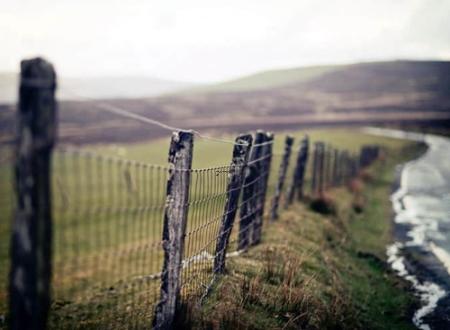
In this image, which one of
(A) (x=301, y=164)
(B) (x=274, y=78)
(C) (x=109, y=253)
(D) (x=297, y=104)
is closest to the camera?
(C) (x=109, y=253)

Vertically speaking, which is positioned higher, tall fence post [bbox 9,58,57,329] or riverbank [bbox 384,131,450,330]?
tall fence post [bbox 9,58,57,329]

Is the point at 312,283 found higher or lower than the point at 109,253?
lower

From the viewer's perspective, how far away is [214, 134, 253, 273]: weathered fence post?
7.07 metres

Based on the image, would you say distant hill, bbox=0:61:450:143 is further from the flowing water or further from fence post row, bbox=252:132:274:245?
fence post row, bbox=252:132:274:245

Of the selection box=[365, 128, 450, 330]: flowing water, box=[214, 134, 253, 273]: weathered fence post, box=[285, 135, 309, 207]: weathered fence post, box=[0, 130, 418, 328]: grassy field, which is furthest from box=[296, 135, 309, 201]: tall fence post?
box=[214, 134, 253, 273]: weathered fence post

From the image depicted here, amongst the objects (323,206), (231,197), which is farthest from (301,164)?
(231,197)

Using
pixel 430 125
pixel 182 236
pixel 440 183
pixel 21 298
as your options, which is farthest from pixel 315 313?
pixel 430 125

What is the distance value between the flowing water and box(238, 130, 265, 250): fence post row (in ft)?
11.1

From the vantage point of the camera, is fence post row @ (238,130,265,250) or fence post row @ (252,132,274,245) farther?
fence post row @ (252,132,274,245)

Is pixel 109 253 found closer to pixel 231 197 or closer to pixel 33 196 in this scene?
pixel 33 196

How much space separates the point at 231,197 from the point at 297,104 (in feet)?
372

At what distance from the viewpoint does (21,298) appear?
306 cm

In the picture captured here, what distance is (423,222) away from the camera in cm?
1545

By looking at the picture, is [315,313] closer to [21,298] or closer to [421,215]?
[21,298]
